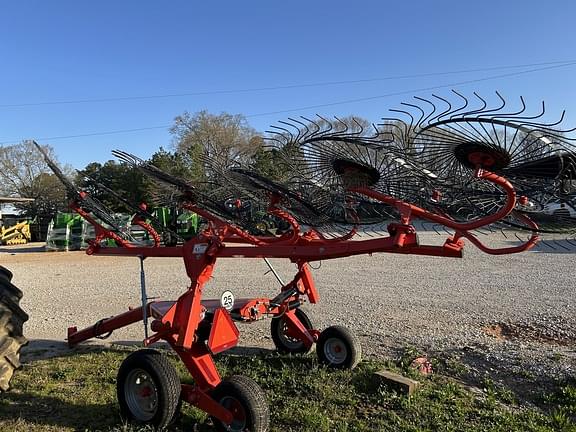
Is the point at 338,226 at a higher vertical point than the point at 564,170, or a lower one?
lower

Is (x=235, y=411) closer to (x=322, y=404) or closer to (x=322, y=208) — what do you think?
(x=322, y=404)

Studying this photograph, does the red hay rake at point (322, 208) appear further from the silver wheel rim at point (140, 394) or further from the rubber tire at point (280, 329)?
the rubber tire at point (280, 329)

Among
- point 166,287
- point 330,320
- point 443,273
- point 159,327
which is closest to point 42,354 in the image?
point 159,327

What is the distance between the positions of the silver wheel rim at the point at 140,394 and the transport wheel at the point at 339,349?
2083 millimetres

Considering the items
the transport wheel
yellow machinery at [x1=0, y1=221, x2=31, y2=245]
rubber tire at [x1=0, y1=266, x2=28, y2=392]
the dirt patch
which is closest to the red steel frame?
the transport wheel

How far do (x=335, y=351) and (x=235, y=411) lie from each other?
199 centimetres

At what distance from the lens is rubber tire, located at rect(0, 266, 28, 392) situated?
15.9 feet

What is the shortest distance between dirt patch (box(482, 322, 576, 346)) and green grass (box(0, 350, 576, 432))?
6.73 ft

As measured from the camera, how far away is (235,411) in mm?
3922

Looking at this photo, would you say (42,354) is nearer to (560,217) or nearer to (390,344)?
(390,344)

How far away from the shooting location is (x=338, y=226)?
5031 mm

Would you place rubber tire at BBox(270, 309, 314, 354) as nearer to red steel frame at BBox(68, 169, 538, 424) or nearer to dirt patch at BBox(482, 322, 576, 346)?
red steel frame at BBox(68, 169, 538, 424)

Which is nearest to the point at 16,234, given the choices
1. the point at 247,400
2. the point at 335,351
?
the point at 335,351

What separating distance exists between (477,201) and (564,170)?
2.76 feet
